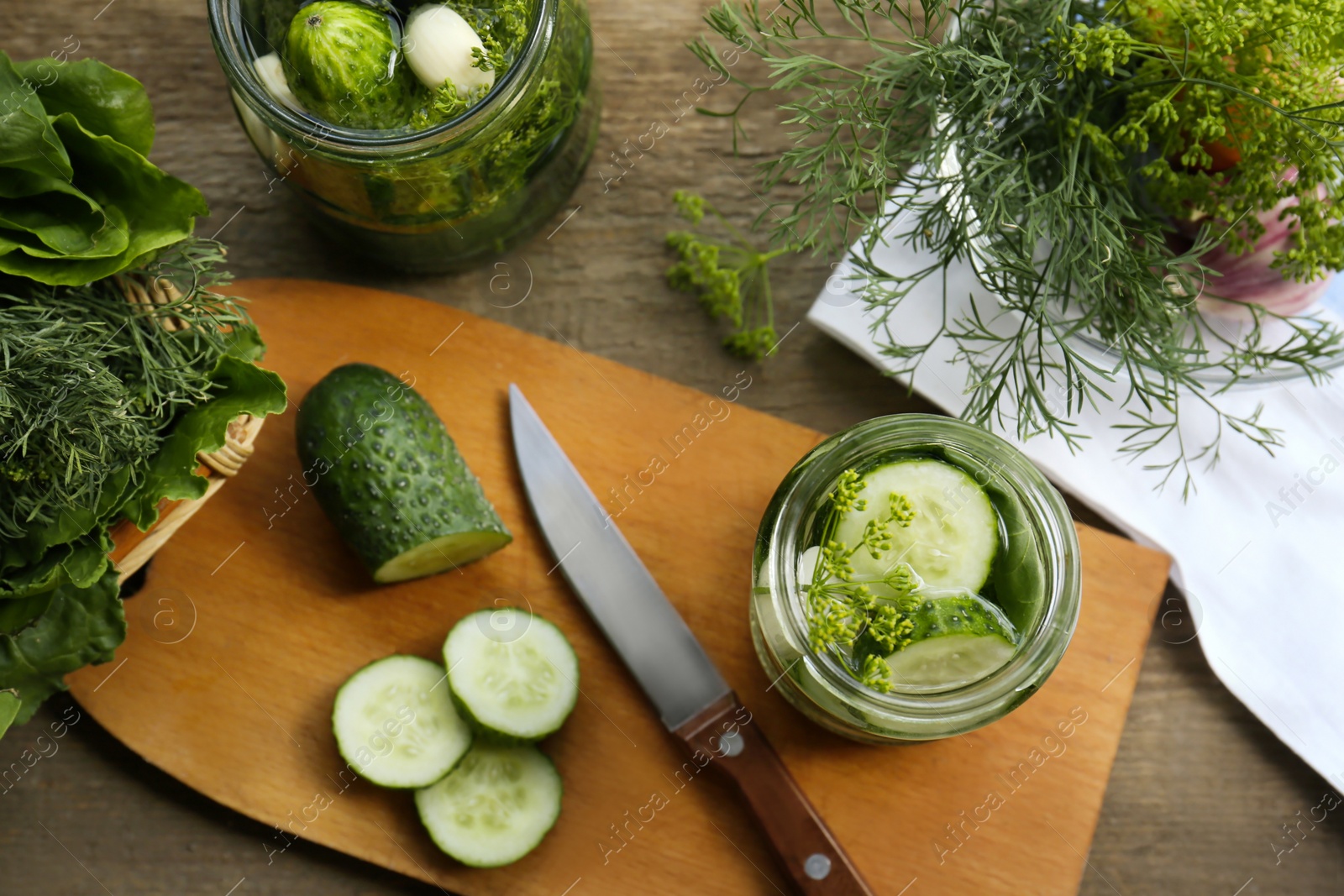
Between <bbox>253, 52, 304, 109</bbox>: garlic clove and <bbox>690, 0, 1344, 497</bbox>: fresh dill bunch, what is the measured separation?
0.44m

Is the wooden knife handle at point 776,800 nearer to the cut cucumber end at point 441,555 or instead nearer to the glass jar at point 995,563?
the glass jar at point 995,563

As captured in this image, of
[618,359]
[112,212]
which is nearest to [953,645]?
[618,359]

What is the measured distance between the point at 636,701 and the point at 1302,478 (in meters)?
0.88

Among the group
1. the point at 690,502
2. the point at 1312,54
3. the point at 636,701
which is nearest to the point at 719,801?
the point at 636,701

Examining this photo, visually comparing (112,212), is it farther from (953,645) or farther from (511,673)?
(953,645)

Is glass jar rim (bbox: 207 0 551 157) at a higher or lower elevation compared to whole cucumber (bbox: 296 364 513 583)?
higher

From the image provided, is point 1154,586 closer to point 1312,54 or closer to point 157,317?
point 1312,54

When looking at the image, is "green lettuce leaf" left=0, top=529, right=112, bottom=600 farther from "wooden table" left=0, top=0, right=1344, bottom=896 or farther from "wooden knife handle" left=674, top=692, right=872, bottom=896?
"wooden knife handle" left=674, top=692, right=872, bottom=896

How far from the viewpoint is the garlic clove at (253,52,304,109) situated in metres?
0.91

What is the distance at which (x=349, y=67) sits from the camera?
852 mm

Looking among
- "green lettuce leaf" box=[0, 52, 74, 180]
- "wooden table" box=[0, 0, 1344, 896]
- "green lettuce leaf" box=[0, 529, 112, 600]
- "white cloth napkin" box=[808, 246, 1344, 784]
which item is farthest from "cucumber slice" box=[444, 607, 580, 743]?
"green lettuce leaf" box=[0, 52, 74, 180]

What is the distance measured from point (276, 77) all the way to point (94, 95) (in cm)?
18

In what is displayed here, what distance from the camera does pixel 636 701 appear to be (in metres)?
1.13

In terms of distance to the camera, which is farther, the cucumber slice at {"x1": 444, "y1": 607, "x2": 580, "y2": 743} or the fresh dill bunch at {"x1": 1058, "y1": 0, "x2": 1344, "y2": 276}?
the cucumber slice at {"x1": 444, "y1": 607, "x2": 580, "y2": 743}
